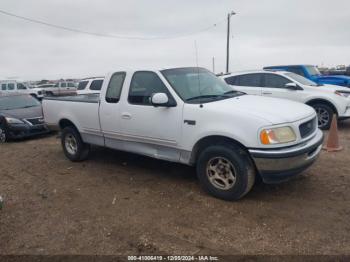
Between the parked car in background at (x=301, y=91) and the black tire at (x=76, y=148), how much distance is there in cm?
522

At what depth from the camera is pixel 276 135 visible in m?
3.65

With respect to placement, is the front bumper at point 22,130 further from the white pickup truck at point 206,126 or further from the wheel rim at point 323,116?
the wheel rim at point 323,116

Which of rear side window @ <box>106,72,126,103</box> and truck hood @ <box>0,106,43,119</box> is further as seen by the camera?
truck hood @ <box>0,106,43,119</box>

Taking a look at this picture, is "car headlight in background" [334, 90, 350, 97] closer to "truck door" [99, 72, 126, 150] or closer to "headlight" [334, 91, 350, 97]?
"headlight" [334, 91, 350, 97]

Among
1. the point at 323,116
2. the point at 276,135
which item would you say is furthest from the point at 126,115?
the point at 323,116

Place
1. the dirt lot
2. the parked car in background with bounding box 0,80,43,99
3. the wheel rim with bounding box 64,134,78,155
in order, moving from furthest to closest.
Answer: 1. the parked car in background with bounding box 0,80,43,99
2. the wheel rim with bounding box 64,134,78,155
3. the dirt lot

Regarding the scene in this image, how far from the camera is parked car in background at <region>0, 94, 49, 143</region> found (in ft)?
28.9

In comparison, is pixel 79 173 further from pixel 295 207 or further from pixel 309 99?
pixel 309 99

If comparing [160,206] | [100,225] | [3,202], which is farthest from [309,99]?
[3,202]

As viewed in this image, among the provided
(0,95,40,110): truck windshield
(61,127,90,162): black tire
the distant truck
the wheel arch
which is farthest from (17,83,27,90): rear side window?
the wheel arch

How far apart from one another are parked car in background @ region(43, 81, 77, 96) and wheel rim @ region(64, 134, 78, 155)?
19.6 metres

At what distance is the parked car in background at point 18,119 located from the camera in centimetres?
880

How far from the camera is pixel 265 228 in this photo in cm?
342

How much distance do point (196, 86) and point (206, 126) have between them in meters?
0.91
